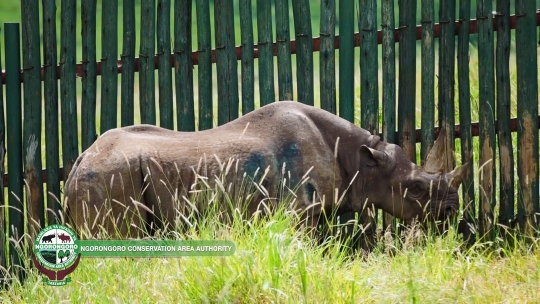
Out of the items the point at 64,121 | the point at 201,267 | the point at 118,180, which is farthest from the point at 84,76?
the point at 201,267

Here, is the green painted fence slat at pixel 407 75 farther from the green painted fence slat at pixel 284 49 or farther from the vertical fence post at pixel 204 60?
the vertical fence post at pixel 204 60

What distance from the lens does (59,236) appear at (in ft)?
19.7

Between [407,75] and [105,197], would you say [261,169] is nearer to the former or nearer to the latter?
[105,197]

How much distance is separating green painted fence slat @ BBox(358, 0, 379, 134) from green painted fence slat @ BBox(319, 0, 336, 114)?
0.75 ft

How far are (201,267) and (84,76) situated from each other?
11.5ft

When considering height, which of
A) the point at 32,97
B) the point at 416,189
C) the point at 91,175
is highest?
the point at 32,97

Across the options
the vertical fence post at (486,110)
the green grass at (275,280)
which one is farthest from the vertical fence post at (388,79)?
the green grass at (275,280)

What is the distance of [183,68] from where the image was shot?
26.1 feet

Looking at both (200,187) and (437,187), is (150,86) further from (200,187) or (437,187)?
(437,187)

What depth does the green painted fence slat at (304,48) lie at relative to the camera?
25.2 ft

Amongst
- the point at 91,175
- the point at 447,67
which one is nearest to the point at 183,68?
the point at 91,175

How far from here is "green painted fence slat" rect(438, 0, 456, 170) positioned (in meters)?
7.53

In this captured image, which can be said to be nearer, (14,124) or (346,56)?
(346,56)

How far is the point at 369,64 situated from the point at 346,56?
0.20 metres
